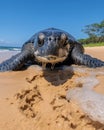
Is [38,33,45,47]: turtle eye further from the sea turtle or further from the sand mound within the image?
the sand mound

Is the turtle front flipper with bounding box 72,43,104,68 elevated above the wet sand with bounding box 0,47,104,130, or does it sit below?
above

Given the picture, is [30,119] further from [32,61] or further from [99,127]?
[32,61]

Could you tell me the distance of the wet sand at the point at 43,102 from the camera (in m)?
1.85

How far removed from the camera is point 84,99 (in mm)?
1922

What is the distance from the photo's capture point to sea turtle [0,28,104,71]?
2.40m

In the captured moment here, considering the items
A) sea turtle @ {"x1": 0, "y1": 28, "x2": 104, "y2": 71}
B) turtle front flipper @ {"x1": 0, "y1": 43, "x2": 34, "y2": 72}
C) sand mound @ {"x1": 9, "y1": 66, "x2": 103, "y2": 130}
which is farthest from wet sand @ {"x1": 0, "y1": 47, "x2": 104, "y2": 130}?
turtle front flipper @ {"x1": 0, "y1": 43, "x2": 34, "y2": 72}

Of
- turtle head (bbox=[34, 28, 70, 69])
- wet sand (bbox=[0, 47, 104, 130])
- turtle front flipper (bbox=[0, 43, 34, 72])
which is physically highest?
turtle head (bbox=[34, 28, 70, 69])

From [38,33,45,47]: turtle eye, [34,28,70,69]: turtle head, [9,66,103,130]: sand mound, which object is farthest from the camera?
[38,33,45,47]: turtle eye

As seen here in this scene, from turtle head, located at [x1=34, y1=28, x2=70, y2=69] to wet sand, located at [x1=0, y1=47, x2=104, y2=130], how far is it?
0.63 feet

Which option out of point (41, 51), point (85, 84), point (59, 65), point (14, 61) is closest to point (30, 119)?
point (85, 84)

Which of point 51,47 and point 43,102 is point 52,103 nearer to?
point 43,102

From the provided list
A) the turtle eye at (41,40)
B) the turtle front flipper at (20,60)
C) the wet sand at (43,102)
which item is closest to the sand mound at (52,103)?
the wet sand at (43,102)

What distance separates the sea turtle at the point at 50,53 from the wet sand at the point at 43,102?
175 millimetres

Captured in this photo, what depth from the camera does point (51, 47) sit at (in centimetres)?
236
